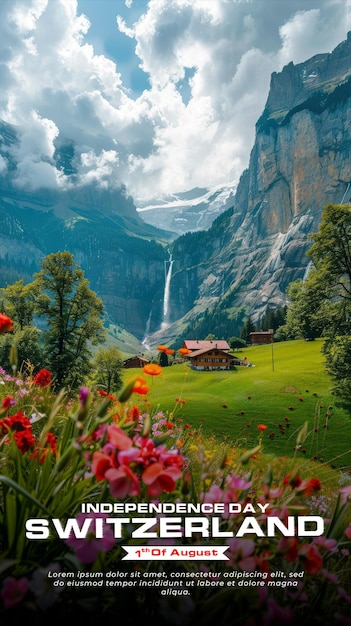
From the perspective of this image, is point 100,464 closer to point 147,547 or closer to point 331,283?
point 147,547

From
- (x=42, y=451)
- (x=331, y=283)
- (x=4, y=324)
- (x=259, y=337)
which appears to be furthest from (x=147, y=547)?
(x=259, y=337)

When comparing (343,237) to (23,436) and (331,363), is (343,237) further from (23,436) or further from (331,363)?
(23,436)

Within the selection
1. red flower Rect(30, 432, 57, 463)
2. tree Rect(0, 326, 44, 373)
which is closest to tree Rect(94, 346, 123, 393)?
tree Rect(0, 326, 44, 373)

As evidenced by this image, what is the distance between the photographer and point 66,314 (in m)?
23.6

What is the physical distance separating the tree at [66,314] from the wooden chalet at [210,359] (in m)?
41.7

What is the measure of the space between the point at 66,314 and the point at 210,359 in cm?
4487

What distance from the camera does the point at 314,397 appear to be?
87.4 feet

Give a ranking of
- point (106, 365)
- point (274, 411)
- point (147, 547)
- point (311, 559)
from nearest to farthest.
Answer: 1. point (311, 559)
2. point (147, 547)
3. point (274, 411)
4. point (106, 365)

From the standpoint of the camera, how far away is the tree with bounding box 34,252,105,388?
891 inches

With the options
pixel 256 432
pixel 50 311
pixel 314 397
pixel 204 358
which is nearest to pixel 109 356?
pixel 50 311

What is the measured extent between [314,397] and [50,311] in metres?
22.3

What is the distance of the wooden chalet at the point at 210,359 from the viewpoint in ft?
210

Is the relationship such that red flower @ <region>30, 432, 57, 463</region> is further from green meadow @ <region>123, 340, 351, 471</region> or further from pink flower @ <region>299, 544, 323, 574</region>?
green meadow @ <region>123, 340, 351, 471</region>

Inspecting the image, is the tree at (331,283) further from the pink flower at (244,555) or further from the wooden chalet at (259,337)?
the wooden chalet at (259,337)
